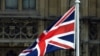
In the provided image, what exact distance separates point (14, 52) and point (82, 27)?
2319 millimetres

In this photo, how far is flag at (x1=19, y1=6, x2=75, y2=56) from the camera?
26.8ft

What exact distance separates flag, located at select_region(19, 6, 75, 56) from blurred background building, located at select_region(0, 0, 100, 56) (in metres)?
4.79

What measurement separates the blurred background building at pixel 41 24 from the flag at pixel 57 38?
188 inches

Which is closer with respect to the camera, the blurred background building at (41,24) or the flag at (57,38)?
the flag at (57,38)

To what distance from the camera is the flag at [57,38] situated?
8.17m

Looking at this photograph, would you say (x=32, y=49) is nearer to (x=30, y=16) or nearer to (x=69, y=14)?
(x=69, y=14)

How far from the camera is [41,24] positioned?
13289mm

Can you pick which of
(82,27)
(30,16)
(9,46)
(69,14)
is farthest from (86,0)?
(69,14)

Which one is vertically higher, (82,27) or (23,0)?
(23,0)

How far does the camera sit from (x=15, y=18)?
13211 millimetres

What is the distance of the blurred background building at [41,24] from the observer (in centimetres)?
1316

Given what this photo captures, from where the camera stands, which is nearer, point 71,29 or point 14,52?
point 71,29

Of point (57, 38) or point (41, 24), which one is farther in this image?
point (41, 24)

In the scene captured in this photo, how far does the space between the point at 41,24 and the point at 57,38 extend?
5058mm
